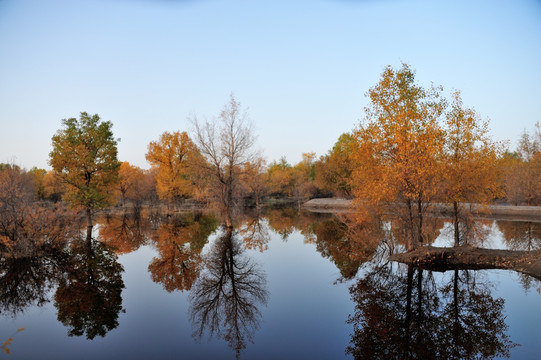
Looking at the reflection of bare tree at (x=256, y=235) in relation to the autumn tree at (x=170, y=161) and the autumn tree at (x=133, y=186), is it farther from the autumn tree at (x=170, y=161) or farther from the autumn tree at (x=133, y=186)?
the autumn tree at (x=133, y=186)

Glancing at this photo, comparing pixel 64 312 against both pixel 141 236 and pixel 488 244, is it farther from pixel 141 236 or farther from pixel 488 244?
pixel 488 244

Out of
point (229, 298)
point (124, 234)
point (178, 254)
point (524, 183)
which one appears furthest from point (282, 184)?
point (229, 298)

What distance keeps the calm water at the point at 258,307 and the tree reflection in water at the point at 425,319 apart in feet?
0.13

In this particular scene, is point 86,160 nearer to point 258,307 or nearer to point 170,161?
point 170,161

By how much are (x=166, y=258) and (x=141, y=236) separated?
9007 mm

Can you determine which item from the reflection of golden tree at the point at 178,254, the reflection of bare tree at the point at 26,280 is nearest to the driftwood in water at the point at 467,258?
the reflection of golden tree at the point at 178,254

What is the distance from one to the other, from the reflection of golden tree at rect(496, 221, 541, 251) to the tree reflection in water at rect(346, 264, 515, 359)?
29.4 feet

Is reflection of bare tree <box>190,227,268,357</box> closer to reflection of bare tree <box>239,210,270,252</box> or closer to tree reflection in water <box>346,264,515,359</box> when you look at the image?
tree reflection in water <box>346,264,515,359</box>

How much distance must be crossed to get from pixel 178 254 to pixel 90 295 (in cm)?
720

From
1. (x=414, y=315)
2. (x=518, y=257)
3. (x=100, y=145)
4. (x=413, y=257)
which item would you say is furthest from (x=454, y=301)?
(x=100, y=145)

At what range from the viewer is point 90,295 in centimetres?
1295

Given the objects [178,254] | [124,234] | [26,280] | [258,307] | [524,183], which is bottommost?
[258,307]

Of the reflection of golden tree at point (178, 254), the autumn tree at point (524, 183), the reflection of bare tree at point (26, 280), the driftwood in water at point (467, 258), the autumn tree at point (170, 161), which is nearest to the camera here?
the reflection of bare tree at point (26, 280)

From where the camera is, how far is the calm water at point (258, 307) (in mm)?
8820
